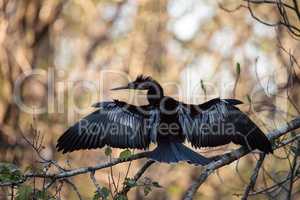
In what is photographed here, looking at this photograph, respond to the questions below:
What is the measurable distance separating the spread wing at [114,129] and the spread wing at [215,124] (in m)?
0.32

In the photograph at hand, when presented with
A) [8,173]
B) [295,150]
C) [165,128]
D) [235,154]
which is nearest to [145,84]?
[165,128]

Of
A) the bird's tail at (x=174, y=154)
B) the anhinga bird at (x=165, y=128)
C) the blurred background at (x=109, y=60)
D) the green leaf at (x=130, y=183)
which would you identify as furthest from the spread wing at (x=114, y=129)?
the blurred background at (x=109, y=60)

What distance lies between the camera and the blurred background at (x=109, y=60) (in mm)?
14234

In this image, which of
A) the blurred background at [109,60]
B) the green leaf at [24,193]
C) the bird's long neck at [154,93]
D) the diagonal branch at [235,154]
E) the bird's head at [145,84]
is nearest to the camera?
the green leaf at [24,193]

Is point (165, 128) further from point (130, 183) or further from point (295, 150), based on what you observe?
point (130, 183)

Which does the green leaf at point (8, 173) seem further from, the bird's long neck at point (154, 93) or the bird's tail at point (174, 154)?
the bird's long neck at point (154, 93)

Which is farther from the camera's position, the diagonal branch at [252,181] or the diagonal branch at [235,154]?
the diagonal branch at [252,181]

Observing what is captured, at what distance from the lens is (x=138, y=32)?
1698 cm

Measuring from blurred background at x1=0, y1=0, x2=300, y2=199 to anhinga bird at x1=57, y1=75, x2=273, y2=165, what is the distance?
5873 millimetres

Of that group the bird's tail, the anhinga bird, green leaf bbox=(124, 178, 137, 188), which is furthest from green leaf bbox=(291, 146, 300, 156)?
green leaf bbox=(124, 178, 137, 188)

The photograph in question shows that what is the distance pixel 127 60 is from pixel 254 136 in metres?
10.3

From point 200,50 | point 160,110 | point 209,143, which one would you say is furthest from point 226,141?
point 200,50

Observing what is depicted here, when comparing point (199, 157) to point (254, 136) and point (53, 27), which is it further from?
point (53, 27)

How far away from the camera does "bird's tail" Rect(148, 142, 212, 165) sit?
19.8 feet
